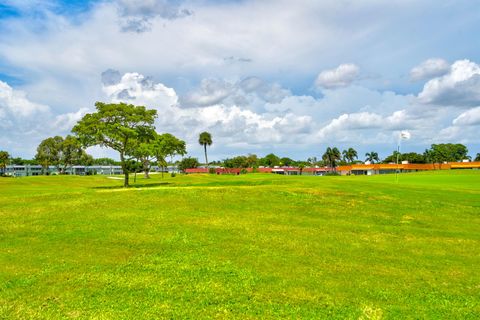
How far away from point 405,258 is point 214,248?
8.32 metres

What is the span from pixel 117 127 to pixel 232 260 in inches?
1879

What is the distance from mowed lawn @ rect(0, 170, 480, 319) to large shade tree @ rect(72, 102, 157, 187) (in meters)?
31.1

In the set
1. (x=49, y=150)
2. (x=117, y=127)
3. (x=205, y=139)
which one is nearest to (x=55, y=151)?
(x=49, y=150)

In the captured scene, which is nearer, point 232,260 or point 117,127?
point 232,260

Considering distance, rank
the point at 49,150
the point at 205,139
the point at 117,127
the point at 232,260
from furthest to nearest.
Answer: the point at 205,139 < the point at 49,150 < the point at 117,127 < the point at 232,260

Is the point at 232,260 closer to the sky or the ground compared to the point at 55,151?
closer to the ground

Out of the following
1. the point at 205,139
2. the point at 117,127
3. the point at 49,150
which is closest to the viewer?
the point at 117,127

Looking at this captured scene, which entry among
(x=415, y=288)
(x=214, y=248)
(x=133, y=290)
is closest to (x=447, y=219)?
(x=415, y=288)

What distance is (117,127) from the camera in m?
59.2

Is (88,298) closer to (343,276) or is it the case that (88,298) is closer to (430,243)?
(343,276)

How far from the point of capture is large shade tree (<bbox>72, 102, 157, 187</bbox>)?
58.9m

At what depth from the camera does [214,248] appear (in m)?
17.4

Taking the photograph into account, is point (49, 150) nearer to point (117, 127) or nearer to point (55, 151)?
point (55, 151)

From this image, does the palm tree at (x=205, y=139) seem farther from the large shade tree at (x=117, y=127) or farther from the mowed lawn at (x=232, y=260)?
the mowed lawn at (x=232, y=260)
